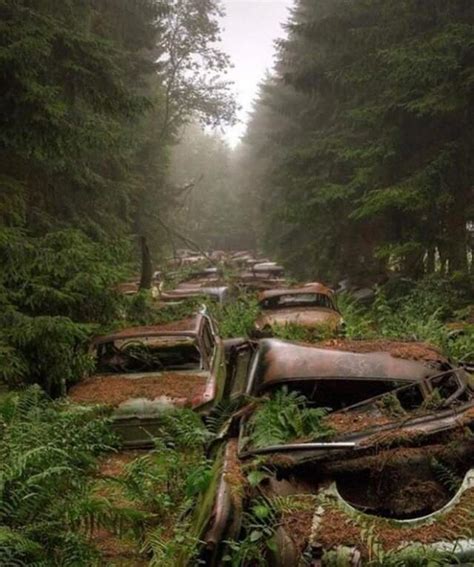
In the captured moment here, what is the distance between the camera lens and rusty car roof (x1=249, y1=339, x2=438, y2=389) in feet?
15.6

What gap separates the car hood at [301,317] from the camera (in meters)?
9.89

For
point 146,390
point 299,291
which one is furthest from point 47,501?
point 299,291

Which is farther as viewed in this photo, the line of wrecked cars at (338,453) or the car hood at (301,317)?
the car hood at (301,317)

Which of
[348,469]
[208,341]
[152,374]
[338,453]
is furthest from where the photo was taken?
[208,341]

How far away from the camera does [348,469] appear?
11.4 ft

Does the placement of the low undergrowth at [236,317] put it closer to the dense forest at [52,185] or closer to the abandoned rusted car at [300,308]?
the abandoned rusted car at [300,308]

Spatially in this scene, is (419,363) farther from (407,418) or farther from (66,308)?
(66,308)

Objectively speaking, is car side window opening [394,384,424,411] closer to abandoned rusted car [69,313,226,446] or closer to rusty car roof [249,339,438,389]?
rusty car roof [249,339,438,389]

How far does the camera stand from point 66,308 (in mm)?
7785

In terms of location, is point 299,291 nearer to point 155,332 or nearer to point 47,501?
point 155,332

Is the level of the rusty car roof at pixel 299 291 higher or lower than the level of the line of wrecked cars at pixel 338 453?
higher

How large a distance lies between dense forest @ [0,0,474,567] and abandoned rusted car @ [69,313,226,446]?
0.04 m

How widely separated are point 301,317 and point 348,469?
273 inches

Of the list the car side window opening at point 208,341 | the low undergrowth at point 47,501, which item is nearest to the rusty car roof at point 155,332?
the car side window opening at point 208,341
